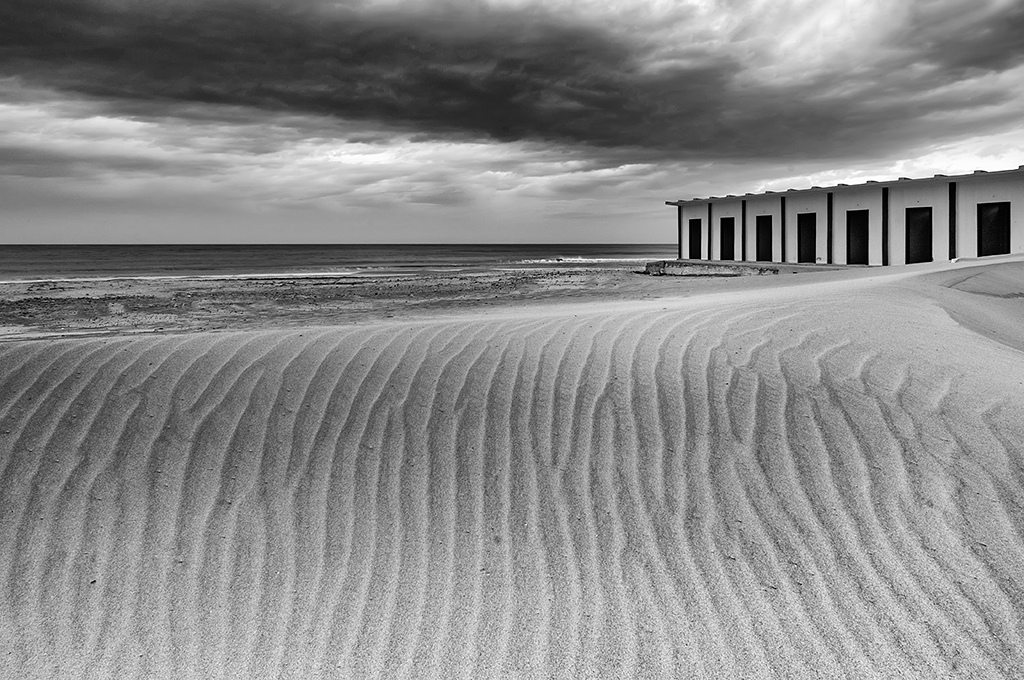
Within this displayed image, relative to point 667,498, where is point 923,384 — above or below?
above

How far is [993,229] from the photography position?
21562 millimetres

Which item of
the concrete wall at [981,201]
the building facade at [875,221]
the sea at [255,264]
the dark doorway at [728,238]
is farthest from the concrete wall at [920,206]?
the sea at [255,264]

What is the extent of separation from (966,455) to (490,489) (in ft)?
7.96

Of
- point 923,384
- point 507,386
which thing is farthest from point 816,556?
point 507,386

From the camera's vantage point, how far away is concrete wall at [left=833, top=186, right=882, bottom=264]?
23984 mm

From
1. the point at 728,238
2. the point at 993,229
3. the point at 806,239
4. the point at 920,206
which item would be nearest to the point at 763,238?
the point at 806,239

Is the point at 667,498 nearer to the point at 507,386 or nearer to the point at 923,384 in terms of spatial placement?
the point at 507,386

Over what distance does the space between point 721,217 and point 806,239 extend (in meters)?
4.82

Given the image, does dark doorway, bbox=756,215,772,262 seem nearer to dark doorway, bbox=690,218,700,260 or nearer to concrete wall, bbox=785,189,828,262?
concrete wall, bbox=785,189,828,262

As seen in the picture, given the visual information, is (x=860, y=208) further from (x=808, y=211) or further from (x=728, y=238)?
(x=728, y=238)

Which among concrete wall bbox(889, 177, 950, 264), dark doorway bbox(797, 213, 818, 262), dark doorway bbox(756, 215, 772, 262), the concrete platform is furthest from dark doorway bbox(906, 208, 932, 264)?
dark doorway bbox(756, 215, 772, 262)

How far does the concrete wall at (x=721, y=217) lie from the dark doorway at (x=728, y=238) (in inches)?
5.3

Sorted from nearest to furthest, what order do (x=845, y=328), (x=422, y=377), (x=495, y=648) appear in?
(x=495, y=648), (x=422, y=377), (x=845, y=328)

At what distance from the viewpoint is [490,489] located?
3.93 metres
